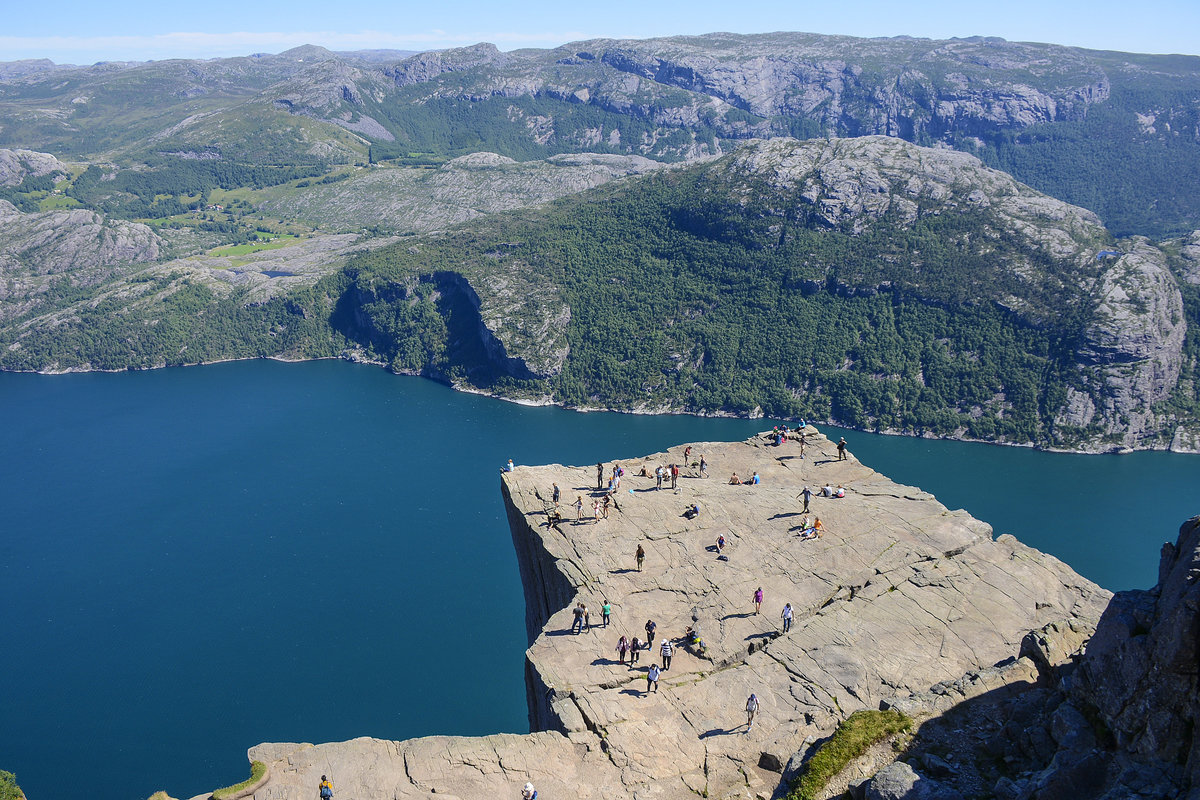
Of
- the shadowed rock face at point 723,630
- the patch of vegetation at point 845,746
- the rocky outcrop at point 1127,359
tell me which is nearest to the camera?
the patch of vegetation at point 845,746

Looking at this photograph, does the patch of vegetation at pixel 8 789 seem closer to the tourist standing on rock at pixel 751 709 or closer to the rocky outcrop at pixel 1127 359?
the tourist standing on rock at pixel 751 709

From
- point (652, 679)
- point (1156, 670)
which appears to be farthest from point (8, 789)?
point (1156, 670)

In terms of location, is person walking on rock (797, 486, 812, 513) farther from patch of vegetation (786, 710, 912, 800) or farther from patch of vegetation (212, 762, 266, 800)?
patch of vegetation (212, 762, 266, 800)

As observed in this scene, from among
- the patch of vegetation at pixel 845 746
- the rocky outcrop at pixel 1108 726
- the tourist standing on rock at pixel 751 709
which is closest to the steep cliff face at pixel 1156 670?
the rocky outcrop at pixel 1108 726

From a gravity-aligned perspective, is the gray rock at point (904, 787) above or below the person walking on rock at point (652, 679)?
above

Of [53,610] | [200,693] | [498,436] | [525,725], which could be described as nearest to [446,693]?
[525,725]

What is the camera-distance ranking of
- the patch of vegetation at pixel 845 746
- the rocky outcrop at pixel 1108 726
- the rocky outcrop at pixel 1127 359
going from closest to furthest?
the rocky outcrop at pixel 1108 726, the patch of vegetation at pixel 845 746, the rocky outcrop at pixel 1127 359

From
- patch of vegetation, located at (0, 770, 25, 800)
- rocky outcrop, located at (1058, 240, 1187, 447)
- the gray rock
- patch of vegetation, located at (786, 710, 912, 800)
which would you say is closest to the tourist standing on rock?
patch of vegetation, located at (786, 710, 912, 800)
